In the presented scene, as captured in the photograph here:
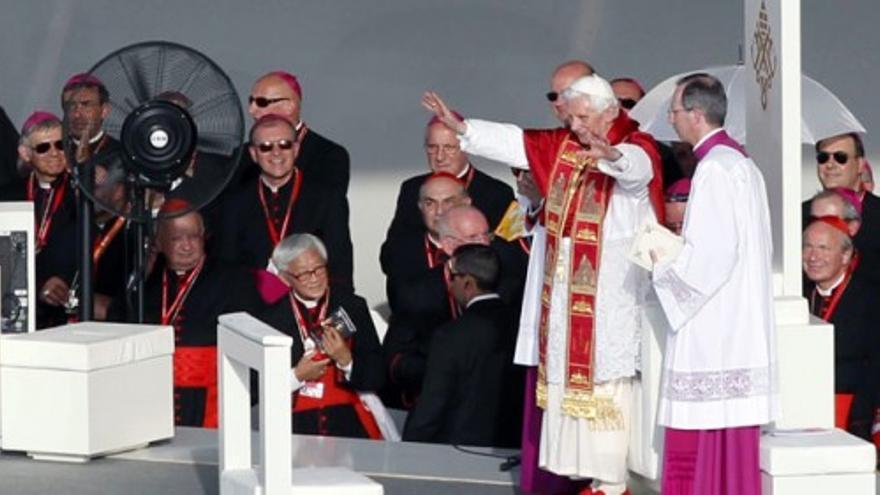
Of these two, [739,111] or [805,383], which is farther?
[739,111]

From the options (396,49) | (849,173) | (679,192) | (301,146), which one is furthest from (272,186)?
(849,173)

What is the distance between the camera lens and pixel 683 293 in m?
8.93

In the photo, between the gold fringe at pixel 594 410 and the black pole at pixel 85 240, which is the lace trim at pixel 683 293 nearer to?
the gold fringe at pixel 594 410

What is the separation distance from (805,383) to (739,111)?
2.35 m

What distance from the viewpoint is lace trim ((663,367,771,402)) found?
29.3ft

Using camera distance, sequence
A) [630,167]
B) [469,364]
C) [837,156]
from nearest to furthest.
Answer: [630,167]
[469,364]
[837,156]

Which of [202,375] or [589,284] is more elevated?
[589,284]

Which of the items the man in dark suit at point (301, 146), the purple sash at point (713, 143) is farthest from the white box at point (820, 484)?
the man in dark suit at point (301, 146)

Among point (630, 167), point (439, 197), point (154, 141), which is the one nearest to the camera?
point (630, 167)

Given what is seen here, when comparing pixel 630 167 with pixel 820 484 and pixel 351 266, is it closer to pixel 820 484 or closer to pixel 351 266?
pixel 820 484

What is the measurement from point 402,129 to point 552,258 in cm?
414

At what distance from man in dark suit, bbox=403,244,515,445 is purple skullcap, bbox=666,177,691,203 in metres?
0.70

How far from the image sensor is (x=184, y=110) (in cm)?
1064

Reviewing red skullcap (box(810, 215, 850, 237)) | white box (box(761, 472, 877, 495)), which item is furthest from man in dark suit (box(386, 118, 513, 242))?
white box (box(761, 472, 877, 495))
